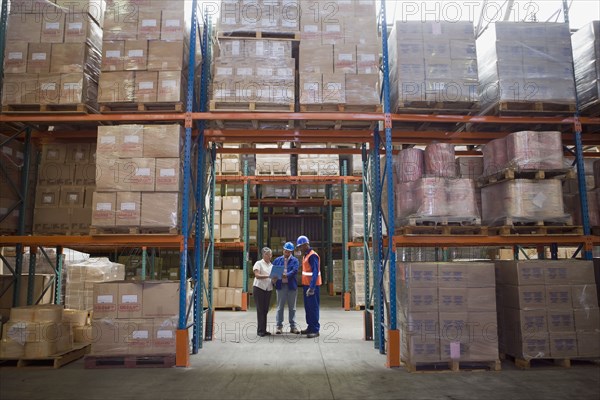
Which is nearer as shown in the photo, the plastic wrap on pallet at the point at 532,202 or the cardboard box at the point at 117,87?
the plastic wrap on pallet at the point at 532,202

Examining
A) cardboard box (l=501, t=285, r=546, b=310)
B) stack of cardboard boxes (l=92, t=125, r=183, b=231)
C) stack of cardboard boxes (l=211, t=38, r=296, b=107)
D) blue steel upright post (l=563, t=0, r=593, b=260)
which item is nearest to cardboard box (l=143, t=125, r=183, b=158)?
stack of cardboard boxes (l=92, t=125, r=183, b=231)

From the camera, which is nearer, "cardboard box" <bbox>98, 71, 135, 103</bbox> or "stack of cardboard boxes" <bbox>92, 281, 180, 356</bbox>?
"stack of cardboard boxes" <bbox>92, 281, 180, 356</bbox>

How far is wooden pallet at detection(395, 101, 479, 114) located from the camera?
22.0 feet

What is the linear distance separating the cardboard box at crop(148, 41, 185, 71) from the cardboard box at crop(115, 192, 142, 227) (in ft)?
6.31

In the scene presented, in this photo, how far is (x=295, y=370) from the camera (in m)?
6.06

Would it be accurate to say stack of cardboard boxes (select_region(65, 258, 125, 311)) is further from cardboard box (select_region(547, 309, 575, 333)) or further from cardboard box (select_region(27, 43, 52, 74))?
cardboard box (select_region(547, 309, 575, 333))

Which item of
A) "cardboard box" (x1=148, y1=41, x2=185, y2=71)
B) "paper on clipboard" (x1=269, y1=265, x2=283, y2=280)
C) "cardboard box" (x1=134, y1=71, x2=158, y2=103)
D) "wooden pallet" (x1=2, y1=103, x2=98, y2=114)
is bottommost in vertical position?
"paper on clipboard" (x1=269, y1=265, x2=283, y2=280)

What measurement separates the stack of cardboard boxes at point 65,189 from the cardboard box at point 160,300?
5.30ft

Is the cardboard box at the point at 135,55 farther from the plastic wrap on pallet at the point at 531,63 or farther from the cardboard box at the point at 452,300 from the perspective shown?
the cardboard box at the point at 452,300

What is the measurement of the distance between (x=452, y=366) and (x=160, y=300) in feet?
13.8

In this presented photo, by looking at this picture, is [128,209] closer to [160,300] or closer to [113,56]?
[160,300]

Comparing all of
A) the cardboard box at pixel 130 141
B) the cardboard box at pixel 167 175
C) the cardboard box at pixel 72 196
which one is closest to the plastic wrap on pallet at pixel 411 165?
the cardboard box at pixel 167 175

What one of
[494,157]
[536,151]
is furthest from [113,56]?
[536,151]

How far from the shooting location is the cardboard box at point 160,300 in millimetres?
6375
